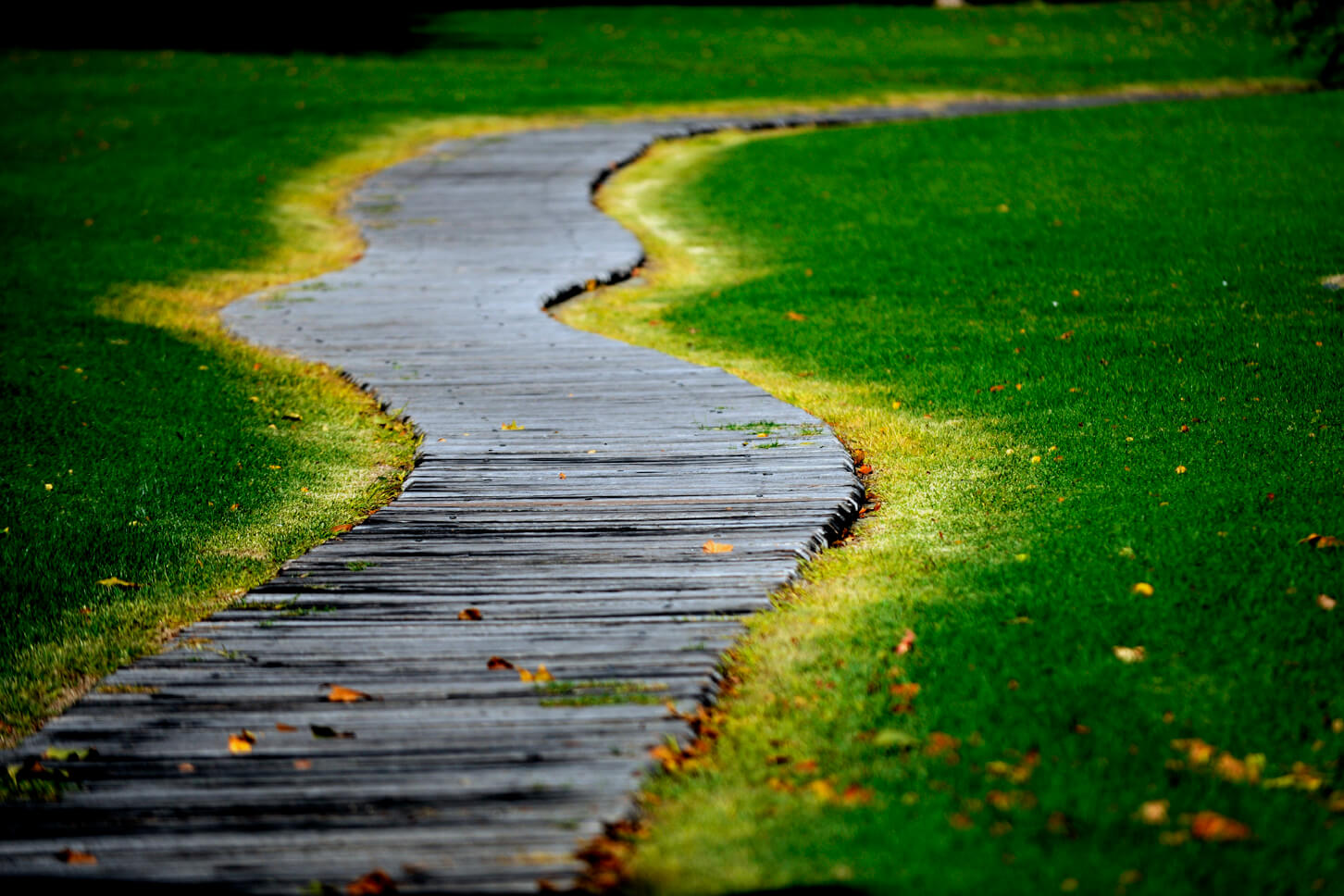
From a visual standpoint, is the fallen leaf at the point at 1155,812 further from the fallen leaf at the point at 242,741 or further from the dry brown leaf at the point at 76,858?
the dry brown leaf at the point at 76,858

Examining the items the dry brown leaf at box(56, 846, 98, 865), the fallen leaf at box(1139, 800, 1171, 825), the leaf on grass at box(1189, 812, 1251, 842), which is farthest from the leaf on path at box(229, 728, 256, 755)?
the leaf on grass at box(1189, 812, 1251, 842)

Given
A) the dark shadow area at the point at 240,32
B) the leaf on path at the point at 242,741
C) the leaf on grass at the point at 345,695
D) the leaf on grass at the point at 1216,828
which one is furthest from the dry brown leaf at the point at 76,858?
the dark shadow area at the point at 240,32

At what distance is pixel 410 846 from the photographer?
2781 mm

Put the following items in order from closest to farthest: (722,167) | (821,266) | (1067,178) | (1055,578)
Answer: (1055,578), (821,266), (1067,178), (722,167)

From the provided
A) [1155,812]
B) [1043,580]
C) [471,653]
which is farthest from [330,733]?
[1043,580]

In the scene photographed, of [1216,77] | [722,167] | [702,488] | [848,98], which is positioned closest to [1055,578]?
[702,488]

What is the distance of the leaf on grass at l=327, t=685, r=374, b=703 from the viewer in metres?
3.40

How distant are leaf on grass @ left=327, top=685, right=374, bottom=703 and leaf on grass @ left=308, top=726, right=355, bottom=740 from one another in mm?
167

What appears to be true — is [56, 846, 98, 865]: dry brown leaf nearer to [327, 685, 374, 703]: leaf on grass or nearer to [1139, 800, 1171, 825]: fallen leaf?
[327, 685, 374, 703]: leaf on grass

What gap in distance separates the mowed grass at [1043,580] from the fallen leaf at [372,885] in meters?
0.58

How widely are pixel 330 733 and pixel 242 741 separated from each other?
243 mm

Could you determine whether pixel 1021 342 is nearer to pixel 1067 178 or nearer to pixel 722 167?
pixel 1067 178

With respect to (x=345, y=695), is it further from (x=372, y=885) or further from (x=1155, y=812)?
(x=1155, y=812)

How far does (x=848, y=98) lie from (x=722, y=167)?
6.98m
